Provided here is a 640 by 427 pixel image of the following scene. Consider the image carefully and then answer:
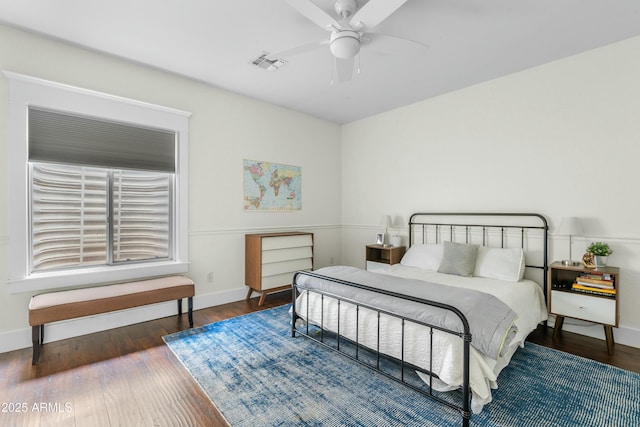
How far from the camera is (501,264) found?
3297mm

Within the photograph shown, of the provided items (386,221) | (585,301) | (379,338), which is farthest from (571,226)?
(379,338)

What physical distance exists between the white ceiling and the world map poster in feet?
4.03

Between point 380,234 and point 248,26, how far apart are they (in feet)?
10.9

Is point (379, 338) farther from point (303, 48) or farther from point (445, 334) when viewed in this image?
point (303, 48)

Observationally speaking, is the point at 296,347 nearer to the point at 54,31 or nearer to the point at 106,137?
the point at 106,137

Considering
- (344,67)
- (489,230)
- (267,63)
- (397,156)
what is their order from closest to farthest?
(344,67) < (267,63) < (489,230) < (397,156)

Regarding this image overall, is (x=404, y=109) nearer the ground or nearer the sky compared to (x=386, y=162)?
nearer the sky

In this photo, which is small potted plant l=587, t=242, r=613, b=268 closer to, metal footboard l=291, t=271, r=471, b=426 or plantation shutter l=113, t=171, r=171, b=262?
metal footboard l=291, t=271, r=471, b=426

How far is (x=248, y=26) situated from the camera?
2605 millimetres

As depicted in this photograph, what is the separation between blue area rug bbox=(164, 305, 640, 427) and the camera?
1866 mm

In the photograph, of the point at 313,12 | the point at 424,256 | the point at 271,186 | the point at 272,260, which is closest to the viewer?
the point at 313,12

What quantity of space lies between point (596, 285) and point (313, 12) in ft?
11.2

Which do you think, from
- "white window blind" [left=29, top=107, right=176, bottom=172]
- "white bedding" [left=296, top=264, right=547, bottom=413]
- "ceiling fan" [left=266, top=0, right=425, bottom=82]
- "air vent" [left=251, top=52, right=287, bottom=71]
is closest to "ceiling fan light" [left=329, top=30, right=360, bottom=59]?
"ceiling fan" [left=266, top=0, right=425, bottom=82]

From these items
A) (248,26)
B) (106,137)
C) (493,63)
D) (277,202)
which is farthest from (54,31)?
(493,63)
